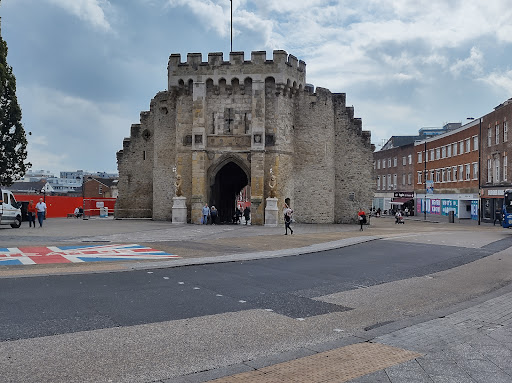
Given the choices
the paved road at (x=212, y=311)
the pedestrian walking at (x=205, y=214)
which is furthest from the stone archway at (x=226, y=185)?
the paved road at (x=212, y=311)

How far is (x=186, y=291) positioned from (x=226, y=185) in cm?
3003

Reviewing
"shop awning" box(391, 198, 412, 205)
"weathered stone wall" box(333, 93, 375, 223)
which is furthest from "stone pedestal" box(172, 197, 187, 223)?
"shop awning" box(391, 198, 412, 205)

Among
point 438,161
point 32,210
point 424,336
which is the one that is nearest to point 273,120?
point 32,210

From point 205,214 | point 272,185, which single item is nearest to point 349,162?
point 272,185

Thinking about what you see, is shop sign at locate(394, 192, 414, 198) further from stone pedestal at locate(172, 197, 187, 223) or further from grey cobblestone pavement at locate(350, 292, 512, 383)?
grey cobblestone pavement at locate(350, 292, 512, 383)

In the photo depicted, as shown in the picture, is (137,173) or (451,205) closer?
(137,173)

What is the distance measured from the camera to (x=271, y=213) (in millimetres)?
31406

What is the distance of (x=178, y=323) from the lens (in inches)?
285

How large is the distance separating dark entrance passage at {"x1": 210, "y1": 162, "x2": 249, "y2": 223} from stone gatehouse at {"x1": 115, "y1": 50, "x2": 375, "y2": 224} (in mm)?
Answer: 164

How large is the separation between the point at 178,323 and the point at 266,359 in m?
1.89

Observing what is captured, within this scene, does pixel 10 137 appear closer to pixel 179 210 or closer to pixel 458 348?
pixel 179 210

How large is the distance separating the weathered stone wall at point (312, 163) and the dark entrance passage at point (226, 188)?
4848mm

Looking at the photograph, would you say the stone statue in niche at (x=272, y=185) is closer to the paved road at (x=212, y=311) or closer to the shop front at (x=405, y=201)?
the paved road at (x=212, y=311)

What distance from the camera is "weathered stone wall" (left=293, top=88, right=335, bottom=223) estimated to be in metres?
35.2
